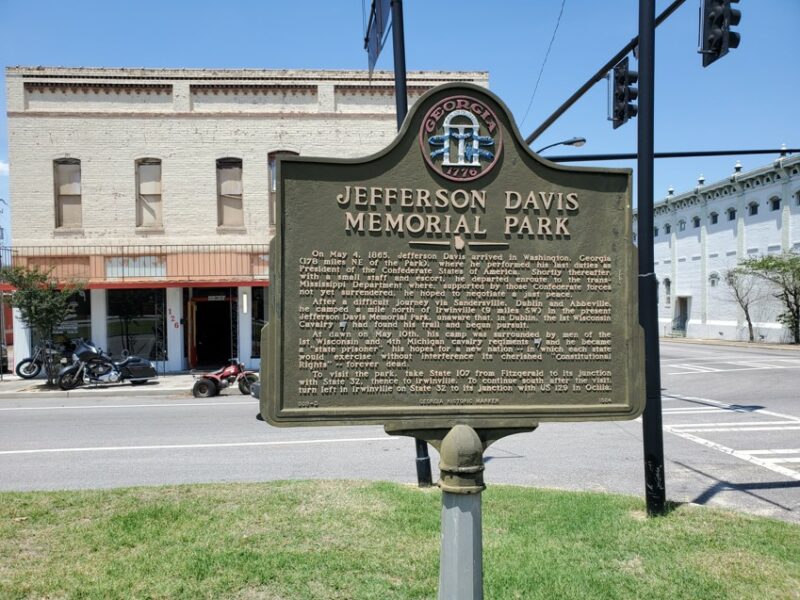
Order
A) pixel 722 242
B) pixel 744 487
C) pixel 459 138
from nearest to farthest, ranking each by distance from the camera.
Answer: pixel 459 138
pixel 744 487
pixel 722 242

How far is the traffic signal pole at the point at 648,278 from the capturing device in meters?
6.12

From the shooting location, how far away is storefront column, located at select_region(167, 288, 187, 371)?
861 inches

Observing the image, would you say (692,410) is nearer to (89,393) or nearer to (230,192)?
(89,393)

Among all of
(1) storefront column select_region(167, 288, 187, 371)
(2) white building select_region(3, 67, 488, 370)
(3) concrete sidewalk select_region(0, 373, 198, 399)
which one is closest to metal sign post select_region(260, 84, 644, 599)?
(3) concrete sidewalk select_region(0, 373, 198, 399)

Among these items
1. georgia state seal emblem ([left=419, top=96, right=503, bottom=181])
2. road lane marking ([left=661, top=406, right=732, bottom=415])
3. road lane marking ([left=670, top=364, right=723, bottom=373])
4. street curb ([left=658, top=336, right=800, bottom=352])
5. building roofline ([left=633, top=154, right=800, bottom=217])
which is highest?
building roofline ([left=633, top=154, right=800, bottom=217])

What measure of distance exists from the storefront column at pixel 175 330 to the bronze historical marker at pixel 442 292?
63.5 ft

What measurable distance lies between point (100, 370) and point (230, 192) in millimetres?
6913

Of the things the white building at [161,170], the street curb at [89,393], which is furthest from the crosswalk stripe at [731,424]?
the white building at [161,170]

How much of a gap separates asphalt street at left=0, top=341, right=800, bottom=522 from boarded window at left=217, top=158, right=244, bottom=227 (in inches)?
329

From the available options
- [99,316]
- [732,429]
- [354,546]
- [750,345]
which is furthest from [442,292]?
[750,345]

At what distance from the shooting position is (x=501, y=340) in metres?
3.80

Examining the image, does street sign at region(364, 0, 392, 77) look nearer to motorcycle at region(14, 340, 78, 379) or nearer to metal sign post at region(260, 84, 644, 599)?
metal sign post at region(260, 84, 644, 599)

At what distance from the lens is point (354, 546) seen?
16.9 feet

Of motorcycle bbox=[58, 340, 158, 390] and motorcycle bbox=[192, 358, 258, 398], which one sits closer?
motorcycle bbox=[192, 358, 258, 398]
